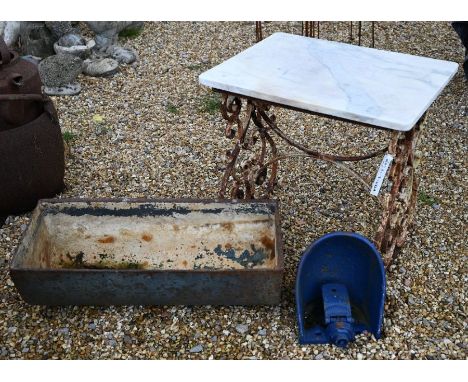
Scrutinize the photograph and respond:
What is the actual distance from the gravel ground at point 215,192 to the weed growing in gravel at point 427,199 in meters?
0.01

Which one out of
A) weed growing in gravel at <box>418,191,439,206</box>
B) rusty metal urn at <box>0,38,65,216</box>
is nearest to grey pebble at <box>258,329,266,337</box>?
weed growing in gravel at <box>418,191,439,206</box>

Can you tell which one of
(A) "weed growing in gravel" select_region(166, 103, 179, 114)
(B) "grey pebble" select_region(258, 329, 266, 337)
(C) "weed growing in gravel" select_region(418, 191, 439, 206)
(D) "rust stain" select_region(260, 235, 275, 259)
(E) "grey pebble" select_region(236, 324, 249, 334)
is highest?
(A) "weed growing in gravel" select_region(166, 103, 179, 114)

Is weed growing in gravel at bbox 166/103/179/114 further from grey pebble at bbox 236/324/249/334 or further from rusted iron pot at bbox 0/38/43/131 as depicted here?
grey pebble at bbox 236/324/249/334

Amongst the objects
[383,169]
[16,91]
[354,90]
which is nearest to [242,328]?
[383,169]

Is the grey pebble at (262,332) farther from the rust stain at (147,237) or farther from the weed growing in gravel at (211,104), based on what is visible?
the weed growing in gravel at (211,104)

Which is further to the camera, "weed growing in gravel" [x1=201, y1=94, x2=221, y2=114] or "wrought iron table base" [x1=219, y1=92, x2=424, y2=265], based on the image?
"weed growing in gravel" [x1=201, y1=94, x2=221, y2=114]

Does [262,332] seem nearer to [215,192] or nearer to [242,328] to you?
[242,328]

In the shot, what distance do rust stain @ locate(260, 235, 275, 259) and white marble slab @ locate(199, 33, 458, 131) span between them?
2.80 feet

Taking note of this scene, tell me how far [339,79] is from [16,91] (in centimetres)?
190

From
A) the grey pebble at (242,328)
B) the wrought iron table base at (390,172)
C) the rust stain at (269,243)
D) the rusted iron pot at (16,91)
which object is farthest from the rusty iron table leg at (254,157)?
the rusted iron pot at (16,91)

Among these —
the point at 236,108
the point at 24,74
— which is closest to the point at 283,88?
the point at 236,108

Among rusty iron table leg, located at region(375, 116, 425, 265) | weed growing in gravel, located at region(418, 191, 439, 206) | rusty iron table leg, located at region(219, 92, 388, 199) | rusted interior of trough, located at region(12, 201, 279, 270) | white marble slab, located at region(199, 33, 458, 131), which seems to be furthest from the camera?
weed growing in gravel, located at region(418, 191, 439, 206)

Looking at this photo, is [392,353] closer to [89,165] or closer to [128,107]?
[89,165]

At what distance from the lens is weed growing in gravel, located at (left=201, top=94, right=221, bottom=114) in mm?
5004
